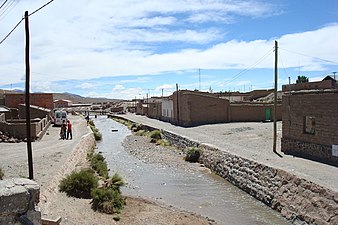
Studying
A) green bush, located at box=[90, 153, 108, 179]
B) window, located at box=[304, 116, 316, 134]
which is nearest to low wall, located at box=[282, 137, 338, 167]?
window, located at box=[304, 116, 316, 134]

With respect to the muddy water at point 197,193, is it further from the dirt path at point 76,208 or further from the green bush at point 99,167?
the green bush at point 99,167

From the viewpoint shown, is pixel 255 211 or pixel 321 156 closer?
pixel 255 211

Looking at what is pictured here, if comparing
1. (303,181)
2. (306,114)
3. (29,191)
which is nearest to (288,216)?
(303,181)

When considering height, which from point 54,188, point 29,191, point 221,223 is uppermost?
point 29,191

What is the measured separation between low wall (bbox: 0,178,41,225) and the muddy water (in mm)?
9470

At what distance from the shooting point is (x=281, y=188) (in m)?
18.1

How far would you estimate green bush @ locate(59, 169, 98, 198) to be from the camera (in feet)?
58.8

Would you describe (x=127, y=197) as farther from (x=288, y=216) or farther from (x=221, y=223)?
(x=288, y=216)

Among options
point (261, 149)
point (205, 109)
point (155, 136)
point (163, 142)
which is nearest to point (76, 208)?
point (261, 149)

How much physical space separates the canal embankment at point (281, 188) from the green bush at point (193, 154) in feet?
10.3

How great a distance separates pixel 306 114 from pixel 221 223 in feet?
31.8

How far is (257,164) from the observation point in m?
21.2

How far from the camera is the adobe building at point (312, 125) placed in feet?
66.3

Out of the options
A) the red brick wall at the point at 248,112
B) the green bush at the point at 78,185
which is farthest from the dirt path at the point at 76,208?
the red brick wall at the point at 248,112
